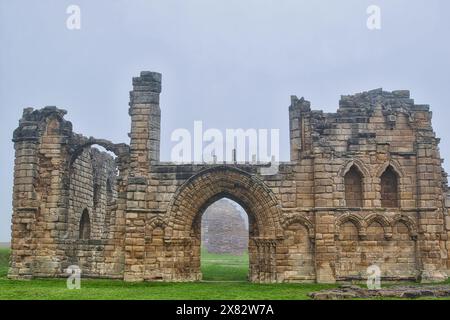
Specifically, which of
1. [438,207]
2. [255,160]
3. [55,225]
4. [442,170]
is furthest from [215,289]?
[442,170]

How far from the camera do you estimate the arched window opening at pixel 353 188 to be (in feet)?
63.5

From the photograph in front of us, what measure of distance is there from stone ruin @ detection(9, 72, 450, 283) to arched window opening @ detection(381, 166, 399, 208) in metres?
0.04

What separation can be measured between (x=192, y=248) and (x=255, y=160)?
3916mm

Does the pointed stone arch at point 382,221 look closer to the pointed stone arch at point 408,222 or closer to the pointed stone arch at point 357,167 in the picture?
the pointed stone arch at point 408,222

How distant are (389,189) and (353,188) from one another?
4.24 feet

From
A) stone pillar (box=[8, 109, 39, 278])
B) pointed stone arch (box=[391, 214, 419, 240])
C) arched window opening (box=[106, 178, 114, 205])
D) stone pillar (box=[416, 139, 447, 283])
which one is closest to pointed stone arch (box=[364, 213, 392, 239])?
pointed stone arch (box=[391, 214, 419, 240])

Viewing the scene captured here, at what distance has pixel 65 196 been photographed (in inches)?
809

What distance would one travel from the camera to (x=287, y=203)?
63.0 ft

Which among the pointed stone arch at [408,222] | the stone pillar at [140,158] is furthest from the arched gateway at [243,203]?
the pointed stone arch at [408,222]

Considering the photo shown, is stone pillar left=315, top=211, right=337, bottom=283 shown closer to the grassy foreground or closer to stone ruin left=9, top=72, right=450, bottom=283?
stone ruin left=9, top=72, right=450, bottom=283

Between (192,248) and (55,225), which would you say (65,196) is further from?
(192,248)

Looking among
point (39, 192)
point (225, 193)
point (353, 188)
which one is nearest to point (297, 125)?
point (353, 188)

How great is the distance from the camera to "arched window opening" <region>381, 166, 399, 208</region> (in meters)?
19.4

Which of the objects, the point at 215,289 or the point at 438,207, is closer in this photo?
the point at 215,289
